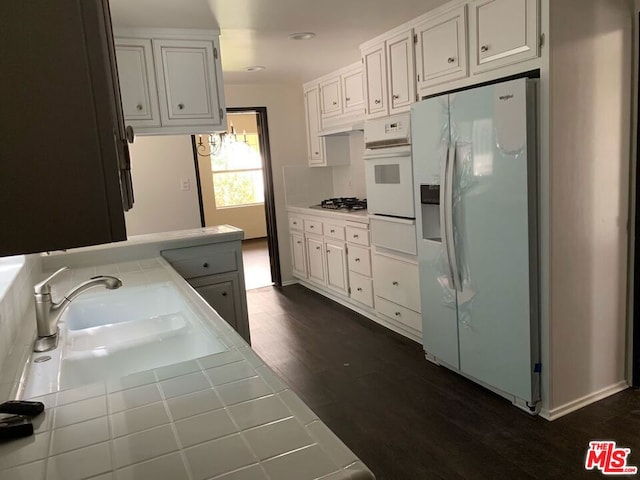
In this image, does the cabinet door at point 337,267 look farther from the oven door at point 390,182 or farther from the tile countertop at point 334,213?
the oven door at point 390,182

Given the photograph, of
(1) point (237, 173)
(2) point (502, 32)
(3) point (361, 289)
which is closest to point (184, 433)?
(2) point (502, 32)

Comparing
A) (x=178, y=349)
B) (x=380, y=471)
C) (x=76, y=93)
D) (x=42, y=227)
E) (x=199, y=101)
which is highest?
(x=199, y=101)

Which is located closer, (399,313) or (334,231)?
(399,313)

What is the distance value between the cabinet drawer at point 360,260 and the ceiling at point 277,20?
67.9 inches

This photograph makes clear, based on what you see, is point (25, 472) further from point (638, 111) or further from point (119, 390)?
point (638, 111)

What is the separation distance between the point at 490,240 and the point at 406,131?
43.5 inches

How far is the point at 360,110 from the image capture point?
14.7 ft

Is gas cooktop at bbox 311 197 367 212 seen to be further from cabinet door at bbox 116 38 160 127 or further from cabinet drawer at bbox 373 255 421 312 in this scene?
cabinet door at bbox 116 38 160 127

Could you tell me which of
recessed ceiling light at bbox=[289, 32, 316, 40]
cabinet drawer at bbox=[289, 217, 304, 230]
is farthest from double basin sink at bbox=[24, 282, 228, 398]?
cabinet drawer at bbox=[289, 217, 304, 230]

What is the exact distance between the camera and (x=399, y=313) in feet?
12.9

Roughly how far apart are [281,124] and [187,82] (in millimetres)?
2527

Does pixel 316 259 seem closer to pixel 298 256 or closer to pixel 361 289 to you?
pixel 298 256

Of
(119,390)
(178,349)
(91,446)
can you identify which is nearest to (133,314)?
(178,349)

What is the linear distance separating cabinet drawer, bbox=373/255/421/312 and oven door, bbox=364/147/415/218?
1.34 feet
